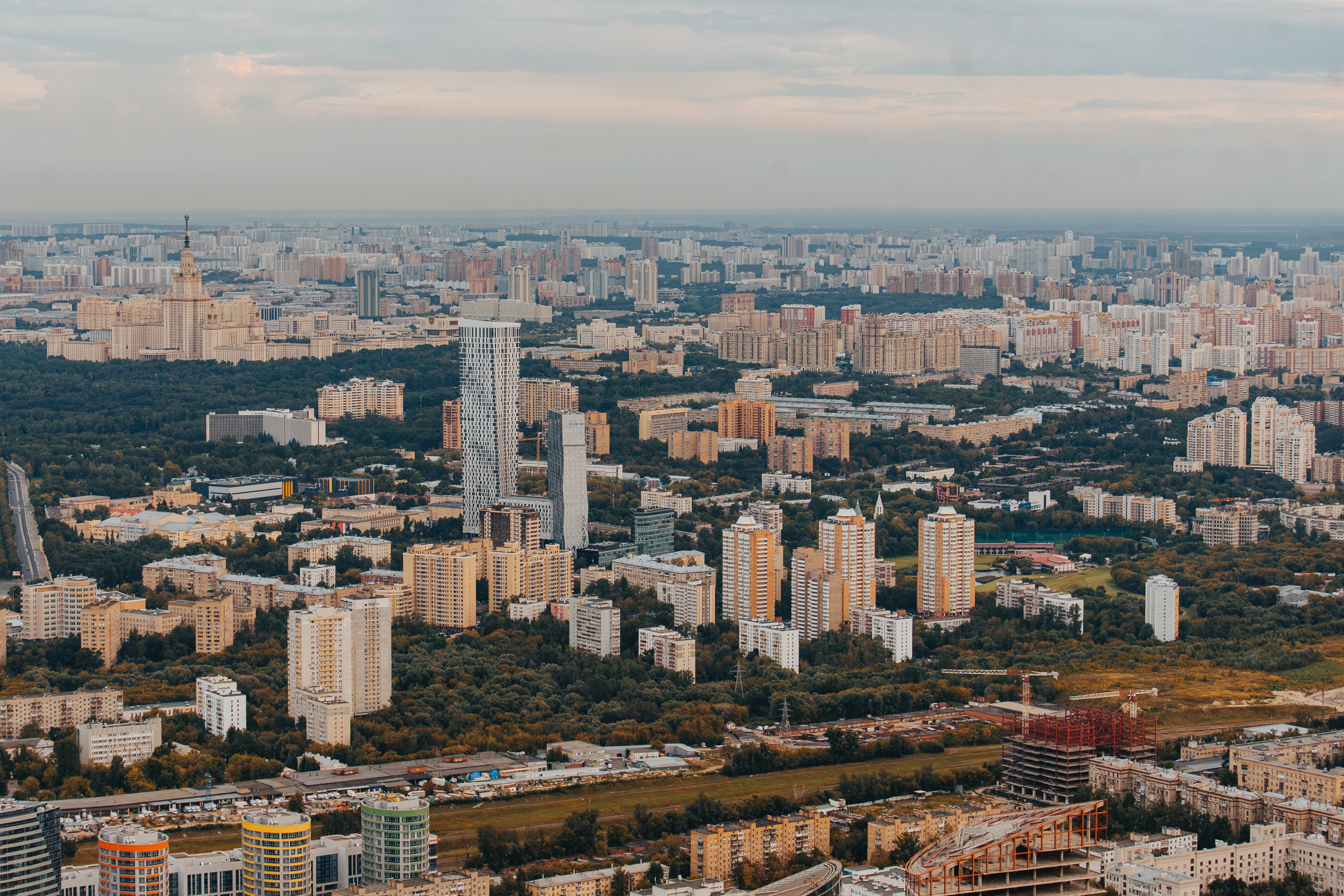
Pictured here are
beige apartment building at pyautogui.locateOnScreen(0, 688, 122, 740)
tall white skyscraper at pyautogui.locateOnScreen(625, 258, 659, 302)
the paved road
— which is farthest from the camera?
tall white skyscraper at pyautogui.locateOnScreen(625, 258, 659, 302)

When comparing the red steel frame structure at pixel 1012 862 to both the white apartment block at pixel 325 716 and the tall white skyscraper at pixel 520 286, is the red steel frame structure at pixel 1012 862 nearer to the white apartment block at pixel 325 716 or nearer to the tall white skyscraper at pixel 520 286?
the white apartment block at pixel 325 716

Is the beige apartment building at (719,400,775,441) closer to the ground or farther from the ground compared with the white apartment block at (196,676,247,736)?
farther from the ground

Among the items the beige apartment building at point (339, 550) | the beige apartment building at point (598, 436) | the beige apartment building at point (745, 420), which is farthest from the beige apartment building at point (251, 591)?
the beige apartment building at point (745, 420)

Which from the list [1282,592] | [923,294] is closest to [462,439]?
[1282,592]

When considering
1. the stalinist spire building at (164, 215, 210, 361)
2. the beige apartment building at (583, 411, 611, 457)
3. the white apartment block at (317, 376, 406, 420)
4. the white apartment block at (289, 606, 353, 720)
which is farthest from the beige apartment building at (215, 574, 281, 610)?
the stalinist spire building at (164, 215, 210, 361)

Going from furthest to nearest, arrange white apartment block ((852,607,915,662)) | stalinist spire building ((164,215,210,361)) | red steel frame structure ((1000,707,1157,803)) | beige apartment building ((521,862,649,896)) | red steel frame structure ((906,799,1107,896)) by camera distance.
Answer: stalinist spire building ((164,215,210,361))
white apartment block ((852,607,915,662))
red steel frame structure ((1000,707,1157,803))
beige apartment building ((521,862,649,896))
red steel frame structure ((906,799,1107,896))

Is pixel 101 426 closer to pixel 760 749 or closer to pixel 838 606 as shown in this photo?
pixel 838 606

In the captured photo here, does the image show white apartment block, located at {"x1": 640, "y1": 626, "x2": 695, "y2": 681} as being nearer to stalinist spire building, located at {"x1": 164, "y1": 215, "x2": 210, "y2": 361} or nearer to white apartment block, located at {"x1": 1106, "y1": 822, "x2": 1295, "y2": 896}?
white apartment block, located at {"x1": 1106, "y1": 822, "x2": 1295, "y2": 896}
